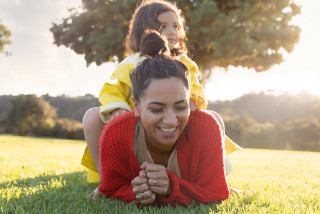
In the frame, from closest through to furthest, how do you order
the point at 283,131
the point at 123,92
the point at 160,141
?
the point at 160,141 → the point at 123,92 → the point at 283,131

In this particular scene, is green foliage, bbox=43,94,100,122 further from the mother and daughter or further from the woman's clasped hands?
the woman's clasped hands

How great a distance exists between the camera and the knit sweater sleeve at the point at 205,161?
2.14 meters

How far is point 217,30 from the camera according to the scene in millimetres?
13516

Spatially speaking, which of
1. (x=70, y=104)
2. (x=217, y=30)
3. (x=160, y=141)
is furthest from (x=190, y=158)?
(x=70, y=104)

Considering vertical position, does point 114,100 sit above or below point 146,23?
below

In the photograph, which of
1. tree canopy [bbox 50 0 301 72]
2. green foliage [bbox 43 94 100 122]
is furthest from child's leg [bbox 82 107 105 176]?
green foliage [bbox 43 94 100 122]

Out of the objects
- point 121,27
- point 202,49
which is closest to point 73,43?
point 121,27

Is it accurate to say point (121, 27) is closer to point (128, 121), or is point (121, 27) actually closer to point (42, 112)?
point (128, 121)

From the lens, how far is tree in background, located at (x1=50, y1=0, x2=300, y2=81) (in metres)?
13.5

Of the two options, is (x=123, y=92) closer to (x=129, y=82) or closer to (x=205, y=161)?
(x=129, y=82)

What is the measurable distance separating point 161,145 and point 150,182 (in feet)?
1.02

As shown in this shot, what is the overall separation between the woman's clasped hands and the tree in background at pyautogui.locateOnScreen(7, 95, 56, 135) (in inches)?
1167

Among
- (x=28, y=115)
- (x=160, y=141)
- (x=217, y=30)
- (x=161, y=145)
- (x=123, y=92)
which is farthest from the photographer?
(x=28, y=115)

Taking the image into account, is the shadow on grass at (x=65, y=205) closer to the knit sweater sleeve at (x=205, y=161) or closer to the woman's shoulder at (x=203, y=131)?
the knit sweater sleeve at (x=205, y=161)
